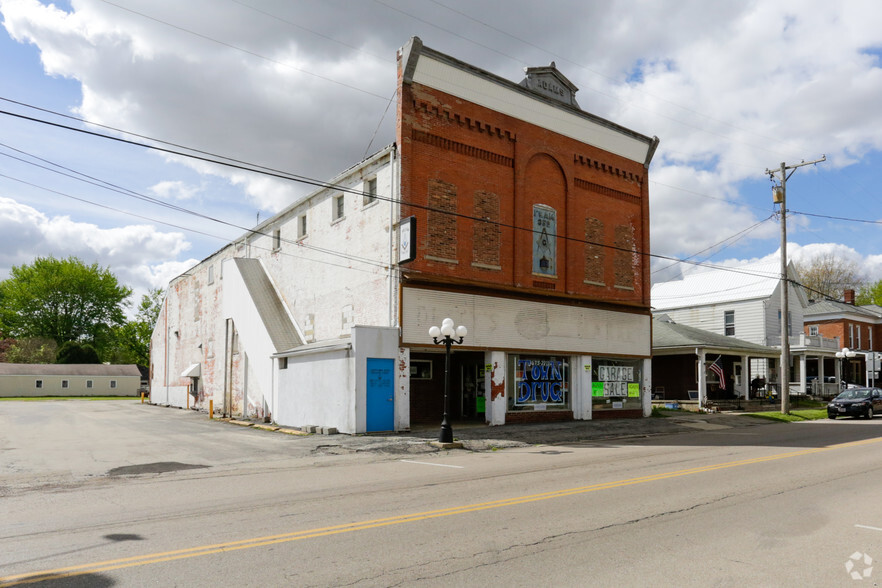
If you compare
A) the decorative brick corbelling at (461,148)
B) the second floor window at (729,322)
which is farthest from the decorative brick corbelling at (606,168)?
the second floor window at (729,322)

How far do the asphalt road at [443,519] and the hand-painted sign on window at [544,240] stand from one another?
992 centimetres

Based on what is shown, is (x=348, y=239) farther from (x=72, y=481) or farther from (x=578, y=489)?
(x=578, y=489)

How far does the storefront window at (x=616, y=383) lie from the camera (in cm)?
2589

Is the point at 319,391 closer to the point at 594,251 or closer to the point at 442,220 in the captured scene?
the point at 442,220

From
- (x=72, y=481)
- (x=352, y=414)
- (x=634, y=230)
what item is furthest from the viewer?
(x=634, y=230)

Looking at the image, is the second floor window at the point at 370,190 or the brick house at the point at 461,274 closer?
the brick house at the point at 461,274

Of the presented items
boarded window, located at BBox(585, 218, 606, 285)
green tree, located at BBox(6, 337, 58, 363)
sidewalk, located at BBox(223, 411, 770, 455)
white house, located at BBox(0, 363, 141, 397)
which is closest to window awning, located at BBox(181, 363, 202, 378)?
Result: sidewalk, located at BBox(223, 411, 770, 455)

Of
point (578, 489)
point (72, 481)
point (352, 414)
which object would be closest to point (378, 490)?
point (578, 489)

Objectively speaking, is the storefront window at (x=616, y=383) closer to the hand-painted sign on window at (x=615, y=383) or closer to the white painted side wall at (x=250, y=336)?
the hand-painted sign on window at (x=615, y=383)

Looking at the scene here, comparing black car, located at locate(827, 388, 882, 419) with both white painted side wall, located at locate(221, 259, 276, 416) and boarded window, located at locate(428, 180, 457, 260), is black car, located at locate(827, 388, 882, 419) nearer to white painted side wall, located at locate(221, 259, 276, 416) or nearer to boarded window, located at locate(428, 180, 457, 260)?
boarded window, located at locate(428, 180, 457, 260)

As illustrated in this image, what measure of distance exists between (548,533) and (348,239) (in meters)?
17.7

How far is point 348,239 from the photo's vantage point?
2345 centimetres

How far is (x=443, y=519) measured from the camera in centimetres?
770

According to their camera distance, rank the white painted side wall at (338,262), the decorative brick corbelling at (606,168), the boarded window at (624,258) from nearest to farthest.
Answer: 1. the white painted side wall at (338,262)
2. the decorative brick corbelling at (606,168)
3. the boarded window at (624,258)
